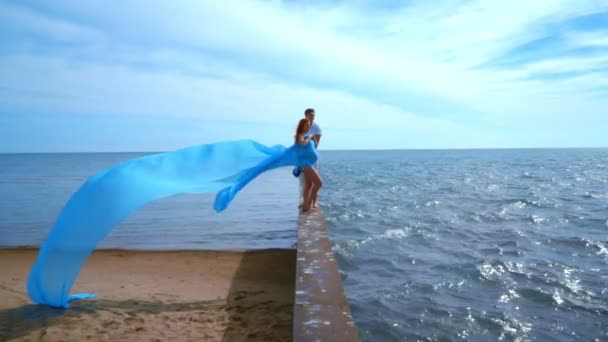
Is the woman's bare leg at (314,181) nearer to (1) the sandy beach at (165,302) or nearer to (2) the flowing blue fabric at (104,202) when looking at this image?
(1) the sandy beach at (165,302)

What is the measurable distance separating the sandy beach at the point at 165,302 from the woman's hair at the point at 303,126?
243 centimetres

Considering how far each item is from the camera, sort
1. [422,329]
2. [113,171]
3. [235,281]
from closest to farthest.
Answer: [113,171], [422,329], [235,281]

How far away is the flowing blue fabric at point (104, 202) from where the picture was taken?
16.4 feet

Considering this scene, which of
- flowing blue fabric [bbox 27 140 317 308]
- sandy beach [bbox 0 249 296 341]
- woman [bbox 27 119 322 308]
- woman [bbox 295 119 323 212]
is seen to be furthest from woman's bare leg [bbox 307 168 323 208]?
flowing blue fabric [bbox 27 140 317 308]

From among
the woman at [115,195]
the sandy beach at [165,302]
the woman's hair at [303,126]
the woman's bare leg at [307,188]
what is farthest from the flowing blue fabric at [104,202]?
the woman's bare leg at [307,188]

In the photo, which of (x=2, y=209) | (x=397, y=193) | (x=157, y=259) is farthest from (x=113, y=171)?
(x=397, y=193)

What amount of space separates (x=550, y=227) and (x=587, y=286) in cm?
537

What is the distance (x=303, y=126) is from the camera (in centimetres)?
704

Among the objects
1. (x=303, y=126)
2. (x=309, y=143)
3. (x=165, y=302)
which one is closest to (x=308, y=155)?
(x=309, y=143)

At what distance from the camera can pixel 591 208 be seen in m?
15.8

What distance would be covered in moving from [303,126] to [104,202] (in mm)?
3168

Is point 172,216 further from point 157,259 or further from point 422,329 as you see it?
point 422,329

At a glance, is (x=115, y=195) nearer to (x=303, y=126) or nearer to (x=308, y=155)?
(x=303, y=126)

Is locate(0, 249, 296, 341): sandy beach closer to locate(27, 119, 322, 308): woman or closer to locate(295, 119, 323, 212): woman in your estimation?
locate(27, 119, 322, 308): woman
